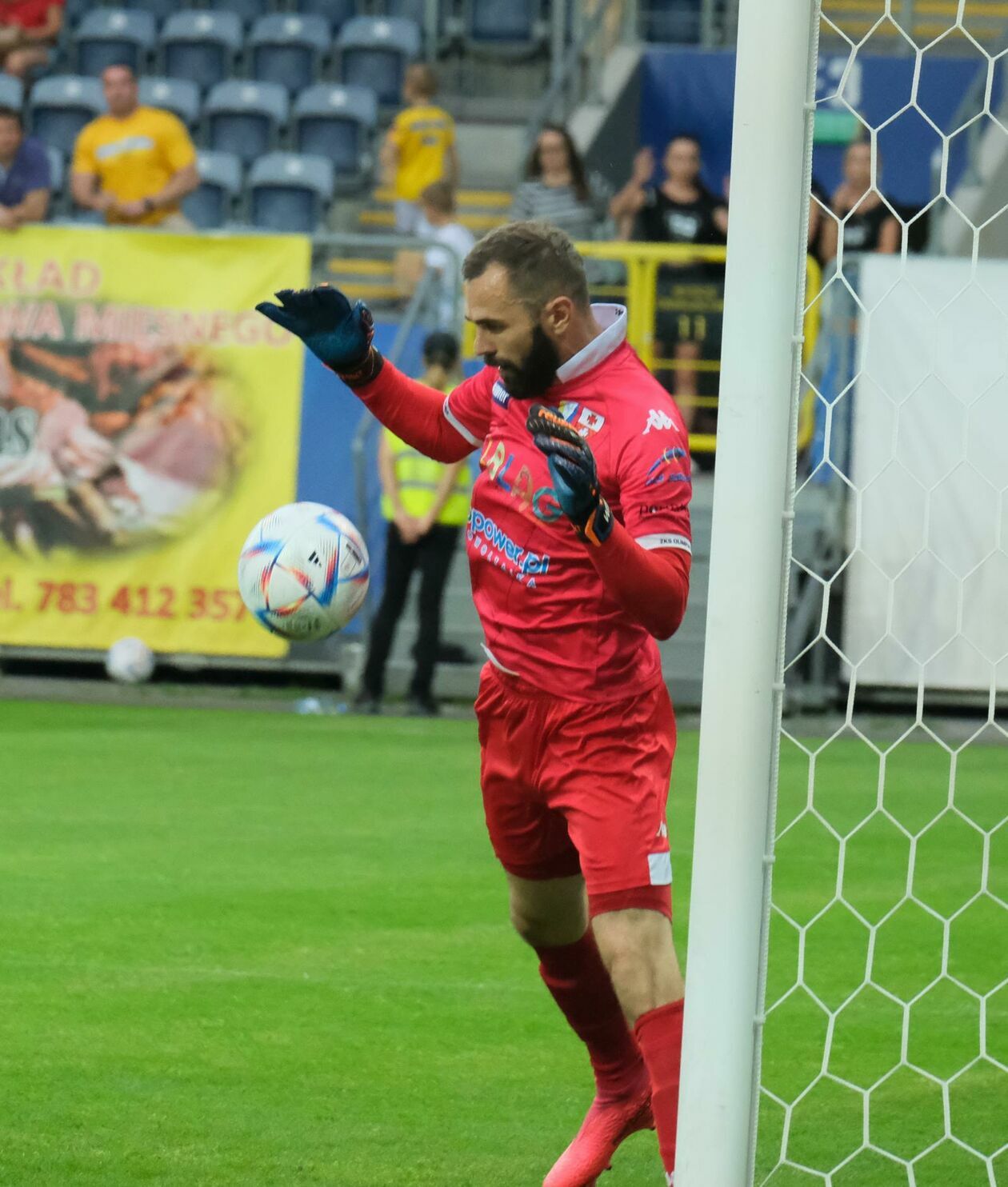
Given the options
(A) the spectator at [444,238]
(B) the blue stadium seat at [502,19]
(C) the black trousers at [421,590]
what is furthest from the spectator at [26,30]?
(C) the black trousers at [421,590]

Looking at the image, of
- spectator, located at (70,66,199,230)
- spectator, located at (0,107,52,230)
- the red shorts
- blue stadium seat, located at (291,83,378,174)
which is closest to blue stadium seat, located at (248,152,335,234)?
blue stadium seat, located at (291,83,378,174)

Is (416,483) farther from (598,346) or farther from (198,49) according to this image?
(598,346)

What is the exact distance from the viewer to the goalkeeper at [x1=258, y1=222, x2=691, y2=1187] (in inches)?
143

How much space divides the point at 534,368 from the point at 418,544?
7490 mm

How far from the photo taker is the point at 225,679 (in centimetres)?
1224

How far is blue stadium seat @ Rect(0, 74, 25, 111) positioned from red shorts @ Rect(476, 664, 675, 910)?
13.1 metres

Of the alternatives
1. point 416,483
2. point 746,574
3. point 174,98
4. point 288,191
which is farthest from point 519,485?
point 174,98

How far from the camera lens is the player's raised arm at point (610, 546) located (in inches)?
130

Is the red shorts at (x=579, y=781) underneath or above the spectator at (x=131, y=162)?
underneath

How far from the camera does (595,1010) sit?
4.19 metres

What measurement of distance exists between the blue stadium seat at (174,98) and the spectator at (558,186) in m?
4.23

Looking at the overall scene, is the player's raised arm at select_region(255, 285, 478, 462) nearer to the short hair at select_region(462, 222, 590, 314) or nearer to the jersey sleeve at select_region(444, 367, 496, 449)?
the jersey sleeve at select_region(444, 367, 496, 449)

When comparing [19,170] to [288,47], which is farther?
[288,47]

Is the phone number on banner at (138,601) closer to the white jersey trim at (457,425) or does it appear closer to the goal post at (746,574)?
the white jersey trim at (457,425)
